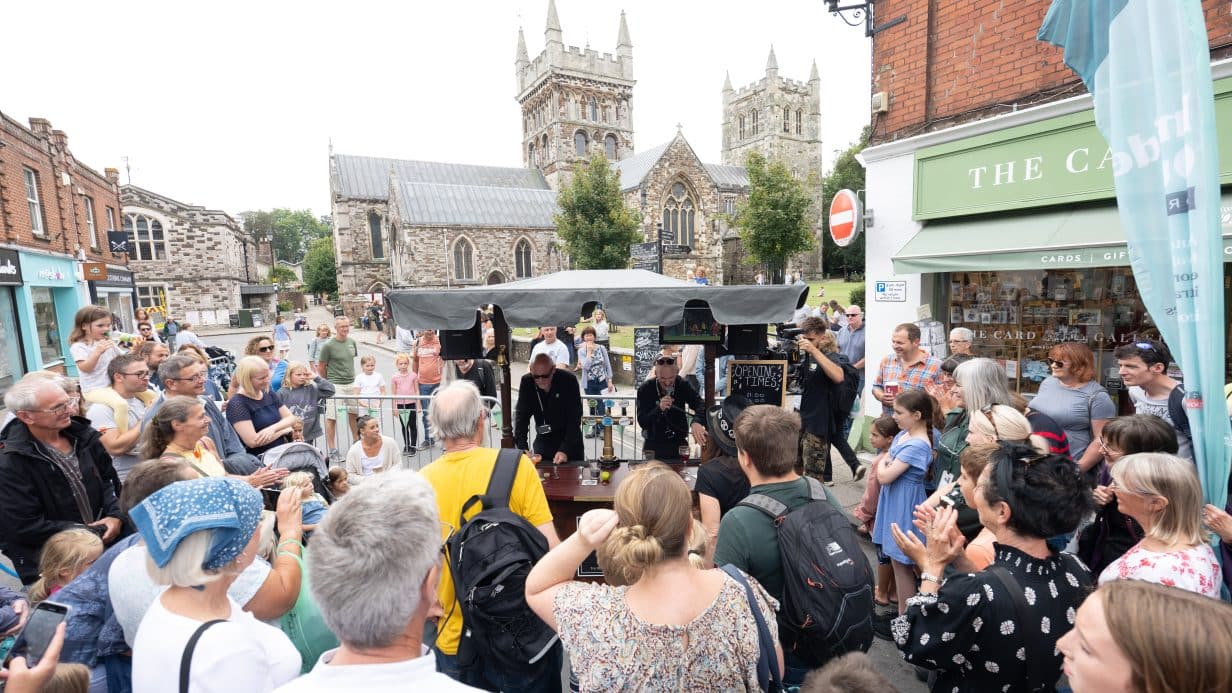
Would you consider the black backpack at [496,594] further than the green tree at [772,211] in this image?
No

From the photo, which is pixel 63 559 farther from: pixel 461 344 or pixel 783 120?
pixel 783 120

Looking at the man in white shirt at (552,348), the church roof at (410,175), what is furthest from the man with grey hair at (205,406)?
the church roof at (410,175)

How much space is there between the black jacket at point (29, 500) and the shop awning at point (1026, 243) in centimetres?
789

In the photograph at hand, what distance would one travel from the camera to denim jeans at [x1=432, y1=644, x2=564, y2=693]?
7.88 feet

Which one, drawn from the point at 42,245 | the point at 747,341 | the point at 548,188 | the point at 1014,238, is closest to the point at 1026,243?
the point at 1014,238

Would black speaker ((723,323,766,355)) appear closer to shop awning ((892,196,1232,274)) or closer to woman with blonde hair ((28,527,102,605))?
shop awning ((892,196,1232,274))

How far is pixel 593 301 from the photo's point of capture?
4324mm

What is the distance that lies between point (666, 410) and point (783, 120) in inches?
2028

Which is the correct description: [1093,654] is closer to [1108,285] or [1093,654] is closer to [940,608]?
[940,608]

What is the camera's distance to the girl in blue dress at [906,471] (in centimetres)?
350

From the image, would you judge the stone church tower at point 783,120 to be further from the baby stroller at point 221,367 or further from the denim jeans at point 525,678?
the denim jeans at point 525,678

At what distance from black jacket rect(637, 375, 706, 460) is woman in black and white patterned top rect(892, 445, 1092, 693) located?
119 inches

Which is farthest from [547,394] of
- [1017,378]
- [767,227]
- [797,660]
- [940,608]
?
[767,227]

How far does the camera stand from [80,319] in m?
5.84
